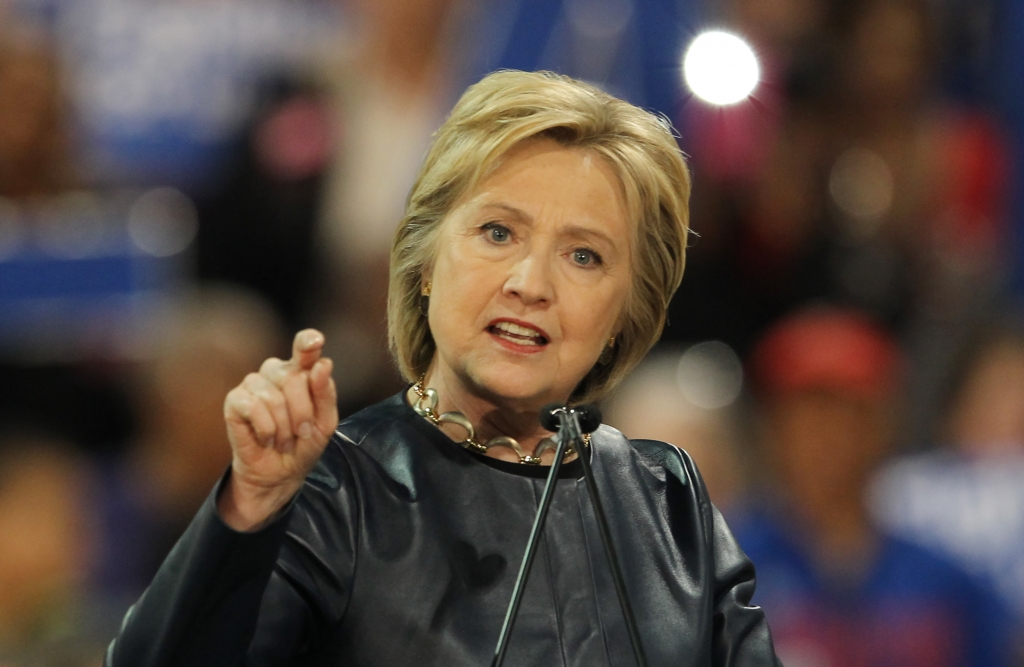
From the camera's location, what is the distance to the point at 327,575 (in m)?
1.18

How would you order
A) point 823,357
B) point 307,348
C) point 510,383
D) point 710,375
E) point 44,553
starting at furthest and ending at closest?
point 710,375 < point 823,357 < point 44,553 < point 510,383 < point 307,348

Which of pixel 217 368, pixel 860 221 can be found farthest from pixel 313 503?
pixel 860 221

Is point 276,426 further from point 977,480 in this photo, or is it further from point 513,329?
point 977,480

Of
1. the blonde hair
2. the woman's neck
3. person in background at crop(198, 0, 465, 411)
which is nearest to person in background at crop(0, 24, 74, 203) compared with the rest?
person in background at crop(198, 0, 465, 411)

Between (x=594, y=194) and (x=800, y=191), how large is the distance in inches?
88.6

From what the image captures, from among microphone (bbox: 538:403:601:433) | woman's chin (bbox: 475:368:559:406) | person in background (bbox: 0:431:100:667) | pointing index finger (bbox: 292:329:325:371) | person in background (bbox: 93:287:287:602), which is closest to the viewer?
pointing index finger (bbox: 292:329:325:371)

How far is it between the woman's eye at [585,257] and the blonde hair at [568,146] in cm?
5

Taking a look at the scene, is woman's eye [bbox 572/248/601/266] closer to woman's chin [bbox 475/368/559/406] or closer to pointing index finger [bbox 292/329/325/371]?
woman's chin [bbox 475/368/559/406]

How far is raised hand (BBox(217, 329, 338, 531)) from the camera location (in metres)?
1.06

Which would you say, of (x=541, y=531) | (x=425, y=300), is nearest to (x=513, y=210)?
(x=425, y=300)

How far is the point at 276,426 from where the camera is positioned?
1060 millimetres

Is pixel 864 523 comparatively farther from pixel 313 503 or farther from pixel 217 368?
pixel 313 503

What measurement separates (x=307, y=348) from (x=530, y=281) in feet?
1.02

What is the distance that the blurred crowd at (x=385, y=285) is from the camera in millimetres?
2871
